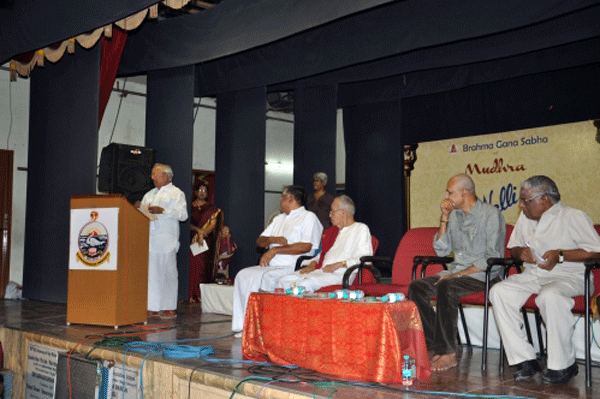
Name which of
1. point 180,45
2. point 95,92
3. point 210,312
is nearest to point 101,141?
point 95,92

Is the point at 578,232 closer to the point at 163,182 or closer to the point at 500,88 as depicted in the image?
the point at 163,182

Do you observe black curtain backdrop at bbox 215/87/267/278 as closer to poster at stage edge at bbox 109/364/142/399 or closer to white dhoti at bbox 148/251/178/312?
white dhoti at bbox 148/251/178/312

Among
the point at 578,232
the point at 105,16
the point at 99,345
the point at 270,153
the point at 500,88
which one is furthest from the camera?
the point at 270,153

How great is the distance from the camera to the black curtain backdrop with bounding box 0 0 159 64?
465 centimetres

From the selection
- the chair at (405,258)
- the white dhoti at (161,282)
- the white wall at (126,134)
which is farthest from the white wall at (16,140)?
the chair at (405,258)

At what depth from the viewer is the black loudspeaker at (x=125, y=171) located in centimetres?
607

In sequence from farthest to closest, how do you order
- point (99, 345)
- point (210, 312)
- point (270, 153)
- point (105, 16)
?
point (270, 153)
point (210, 312)
point (105, 16)
point (99, 345)

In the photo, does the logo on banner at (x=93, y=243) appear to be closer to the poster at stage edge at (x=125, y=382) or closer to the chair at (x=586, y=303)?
the poster at stage edge at (x=125, y=382)

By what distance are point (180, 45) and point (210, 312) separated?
2731mm

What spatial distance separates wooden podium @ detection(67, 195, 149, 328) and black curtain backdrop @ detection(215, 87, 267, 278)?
274 centimetres

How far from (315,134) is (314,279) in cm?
408

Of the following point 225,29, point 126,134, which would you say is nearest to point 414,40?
point 225,29

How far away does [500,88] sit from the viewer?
8062 millimetres

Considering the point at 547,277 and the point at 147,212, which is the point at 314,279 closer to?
the point at 547,277
